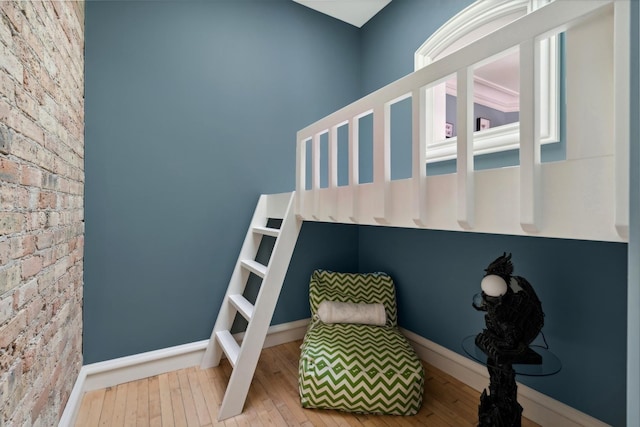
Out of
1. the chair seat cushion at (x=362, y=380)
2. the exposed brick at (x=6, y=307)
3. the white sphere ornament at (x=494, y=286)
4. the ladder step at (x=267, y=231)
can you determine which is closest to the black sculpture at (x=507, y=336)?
the white sphere ornament at (x=494, y=286)

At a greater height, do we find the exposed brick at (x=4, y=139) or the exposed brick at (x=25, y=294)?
the exposed brick at (x=4, y=139)

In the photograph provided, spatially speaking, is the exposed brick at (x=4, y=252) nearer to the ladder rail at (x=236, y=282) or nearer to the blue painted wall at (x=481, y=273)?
the ladder rail at (x=236, y=282)

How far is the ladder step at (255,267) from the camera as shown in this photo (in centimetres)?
177

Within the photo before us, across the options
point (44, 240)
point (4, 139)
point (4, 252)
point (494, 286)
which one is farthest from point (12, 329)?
point (494, 286)

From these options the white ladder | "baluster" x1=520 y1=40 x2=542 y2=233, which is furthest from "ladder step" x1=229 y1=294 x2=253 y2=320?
"baluster" x1=520 y1=40 x2=542 y2=233

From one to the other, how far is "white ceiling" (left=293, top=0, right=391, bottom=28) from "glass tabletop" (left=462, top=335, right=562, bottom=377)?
2.51m

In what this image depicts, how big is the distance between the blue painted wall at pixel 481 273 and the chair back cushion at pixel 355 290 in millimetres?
121

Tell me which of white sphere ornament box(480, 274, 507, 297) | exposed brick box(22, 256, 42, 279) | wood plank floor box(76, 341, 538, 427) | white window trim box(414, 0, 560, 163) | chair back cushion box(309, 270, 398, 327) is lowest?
wood plank floor box(76, 341, 538, 427)

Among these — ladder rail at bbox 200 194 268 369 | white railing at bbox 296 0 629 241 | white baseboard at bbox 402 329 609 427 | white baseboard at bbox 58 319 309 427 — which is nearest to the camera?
white railing at bbox 296 0 629 241

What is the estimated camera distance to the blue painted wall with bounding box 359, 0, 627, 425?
4.25ft

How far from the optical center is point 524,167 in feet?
2.44

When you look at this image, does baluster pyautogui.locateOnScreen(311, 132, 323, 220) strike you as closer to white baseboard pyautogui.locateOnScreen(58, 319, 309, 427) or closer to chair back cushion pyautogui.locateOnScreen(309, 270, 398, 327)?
chair back cushion pyautogui.locateOnScreen(309, 270, 398, 327)

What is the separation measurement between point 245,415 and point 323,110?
2135mm

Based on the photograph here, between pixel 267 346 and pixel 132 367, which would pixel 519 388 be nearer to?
pixel 267 346
